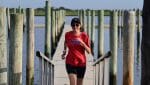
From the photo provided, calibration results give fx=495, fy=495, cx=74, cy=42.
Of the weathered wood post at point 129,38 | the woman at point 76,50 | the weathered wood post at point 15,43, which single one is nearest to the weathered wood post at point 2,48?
the weathered wood post at point 15,43

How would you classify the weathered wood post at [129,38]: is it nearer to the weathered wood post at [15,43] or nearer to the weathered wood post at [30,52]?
the weathered wood post at [15,43]

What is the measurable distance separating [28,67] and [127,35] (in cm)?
372

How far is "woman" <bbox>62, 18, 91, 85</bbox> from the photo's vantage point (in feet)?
26.3

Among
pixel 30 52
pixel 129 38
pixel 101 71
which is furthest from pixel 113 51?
pixel 129 38

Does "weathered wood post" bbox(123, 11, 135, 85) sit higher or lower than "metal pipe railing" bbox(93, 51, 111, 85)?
higher

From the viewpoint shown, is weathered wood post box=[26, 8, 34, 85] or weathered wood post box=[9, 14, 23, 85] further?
weathered wood post box=[26, 8, 34, 85]

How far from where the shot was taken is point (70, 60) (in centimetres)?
823

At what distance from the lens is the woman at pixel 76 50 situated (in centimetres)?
802

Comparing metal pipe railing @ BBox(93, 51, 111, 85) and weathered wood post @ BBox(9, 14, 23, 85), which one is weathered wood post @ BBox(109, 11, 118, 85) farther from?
weathered wood post @ BBox(9, 14, 23, 85)

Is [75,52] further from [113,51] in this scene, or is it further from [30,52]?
[30,52]

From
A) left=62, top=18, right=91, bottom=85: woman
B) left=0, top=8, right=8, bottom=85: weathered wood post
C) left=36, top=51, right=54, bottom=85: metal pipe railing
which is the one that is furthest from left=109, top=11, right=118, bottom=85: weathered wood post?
left=0, top=8, right=8, bottom=85: weathered wood post

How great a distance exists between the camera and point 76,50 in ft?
26.8

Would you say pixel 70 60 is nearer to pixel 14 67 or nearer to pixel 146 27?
pixel 14 67

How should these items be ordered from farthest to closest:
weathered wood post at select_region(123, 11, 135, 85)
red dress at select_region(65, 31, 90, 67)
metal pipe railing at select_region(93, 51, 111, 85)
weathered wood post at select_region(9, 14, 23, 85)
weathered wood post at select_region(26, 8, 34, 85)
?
weathered wood post at select_region(26, 8, 34, 85) < metal pipe railing at select_region(93, 51, 111, 85) < weathered wood post at select_region(123, 11, 135, 85) < red dress at select_region(65, 31, 90, 67) < weathered wood post at select_region(9, 14, 23, 85)
